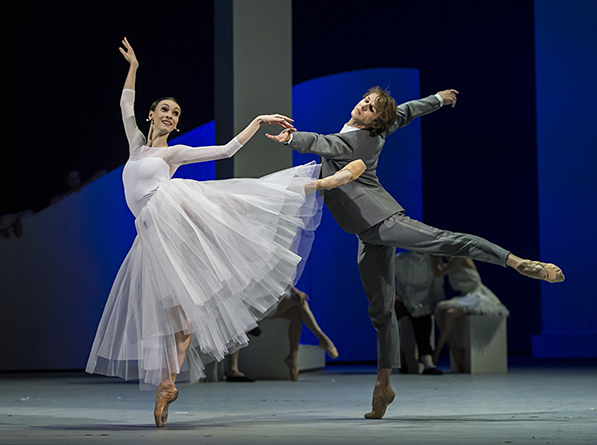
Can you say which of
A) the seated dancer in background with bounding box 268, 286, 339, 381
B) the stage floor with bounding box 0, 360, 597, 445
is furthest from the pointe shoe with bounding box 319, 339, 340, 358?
the stage floor with bounding box 0, 360, 597, 445

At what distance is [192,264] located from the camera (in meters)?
2.56

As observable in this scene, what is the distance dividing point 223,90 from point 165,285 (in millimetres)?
2713

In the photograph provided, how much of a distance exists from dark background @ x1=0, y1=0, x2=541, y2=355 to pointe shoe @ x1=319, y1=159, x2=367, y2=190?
386cm

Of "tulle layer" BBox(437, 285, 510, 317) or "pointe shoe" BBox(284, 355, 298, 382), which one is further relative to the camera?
"tulle layer" BBox(437, 285, 510, 317)

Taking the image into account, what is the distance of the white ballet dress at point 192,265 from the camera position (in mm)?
2523

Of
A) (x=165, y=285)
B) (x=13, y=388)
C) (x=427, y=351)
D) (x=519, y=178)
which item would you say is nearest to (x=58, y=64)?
(x=13, y=388)

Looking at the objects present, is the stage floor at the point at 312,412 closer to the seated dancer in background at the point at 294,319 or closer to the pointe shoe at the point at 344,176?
the seated dancer in background at the point at 294,319

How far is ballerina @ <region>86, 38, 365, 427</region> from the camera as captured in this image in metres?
2.52

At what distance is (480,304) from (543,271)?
3.04 meters

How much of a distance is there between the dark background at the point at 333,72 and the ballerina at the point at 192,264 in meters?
3.82

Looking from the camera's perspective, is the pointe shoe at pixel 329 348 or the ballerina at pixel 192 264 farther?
the pointe shoe at pixel 329 348

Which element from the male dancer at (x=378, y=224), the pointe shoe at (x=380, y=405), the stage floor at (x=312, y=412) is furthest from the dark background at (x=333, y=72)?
the pointe shoe at (x=380, y=405)

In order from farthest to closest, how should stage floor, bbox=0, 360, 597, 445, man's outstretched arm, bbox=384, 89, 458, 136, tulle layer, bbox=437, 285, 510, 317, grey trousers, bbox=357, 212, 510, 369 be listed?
tulle layer, bbox=437, 285, 510, 317
man's outstretched arm, bbox=384, 89, 458, 136
grey trousers, bbox=357, 212, 510, 369
stage floor, bbox=0, 360, 597, 445

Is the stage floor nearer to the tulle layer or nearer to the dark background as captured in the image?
the tulle layer
